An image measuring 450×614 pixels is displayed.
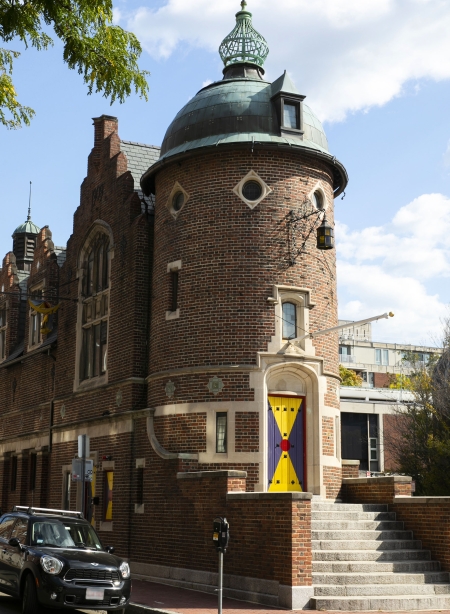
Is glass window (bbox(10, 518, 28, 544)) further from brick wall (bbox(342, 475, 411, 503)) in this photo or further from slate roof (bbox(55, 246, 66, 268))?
slate roof (bbox(55, 246, 66, 268))

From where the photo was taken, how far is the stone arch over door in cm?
2011

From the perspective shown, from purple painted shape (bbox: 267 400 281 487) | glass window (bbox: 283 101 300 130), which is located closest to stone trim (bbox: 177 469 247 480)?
purple painted shape (bbox: 267 400 281 487)

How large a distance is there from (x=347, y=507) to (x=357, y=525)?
35.2 inches

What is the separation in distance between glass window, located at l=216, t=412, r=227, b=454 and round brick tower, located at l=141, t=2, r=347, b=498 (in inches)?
0.9

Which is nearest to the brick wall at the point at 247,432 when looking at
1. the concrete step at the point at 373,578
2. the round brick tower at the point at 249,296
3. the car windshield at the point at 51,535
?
the round brick tower at the point at 249,296

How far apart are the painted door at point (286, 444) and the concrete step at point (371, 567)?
3.62m

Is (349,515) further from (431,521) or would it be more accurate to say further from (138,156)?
(138,156)

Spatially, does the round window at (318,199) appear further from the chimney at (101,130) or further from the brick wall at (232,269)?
the chimney at (101,130)

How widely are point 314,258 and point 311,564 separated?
8040mm

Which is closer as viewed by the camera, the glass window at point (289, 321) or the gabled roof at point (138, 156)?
the glass window at point (289, 321)

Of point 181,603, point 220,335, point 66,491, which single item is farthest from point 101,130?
point 181,603

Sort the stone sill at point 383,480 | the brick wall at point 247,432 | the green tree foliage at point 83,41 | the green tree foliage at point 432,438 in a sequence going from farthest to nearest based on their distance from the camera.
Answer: the green tree foliage at point 432,438, the brick wall at point 247,432, the stone sill at point 383,480, the green tree foliage at point 83,41

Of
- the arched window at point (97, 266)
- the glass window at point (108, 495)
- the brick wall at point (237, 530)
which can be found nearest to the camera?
the brick wall at point (237, 530)

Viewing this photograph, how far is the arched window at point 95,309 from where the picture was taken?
2534 cm
